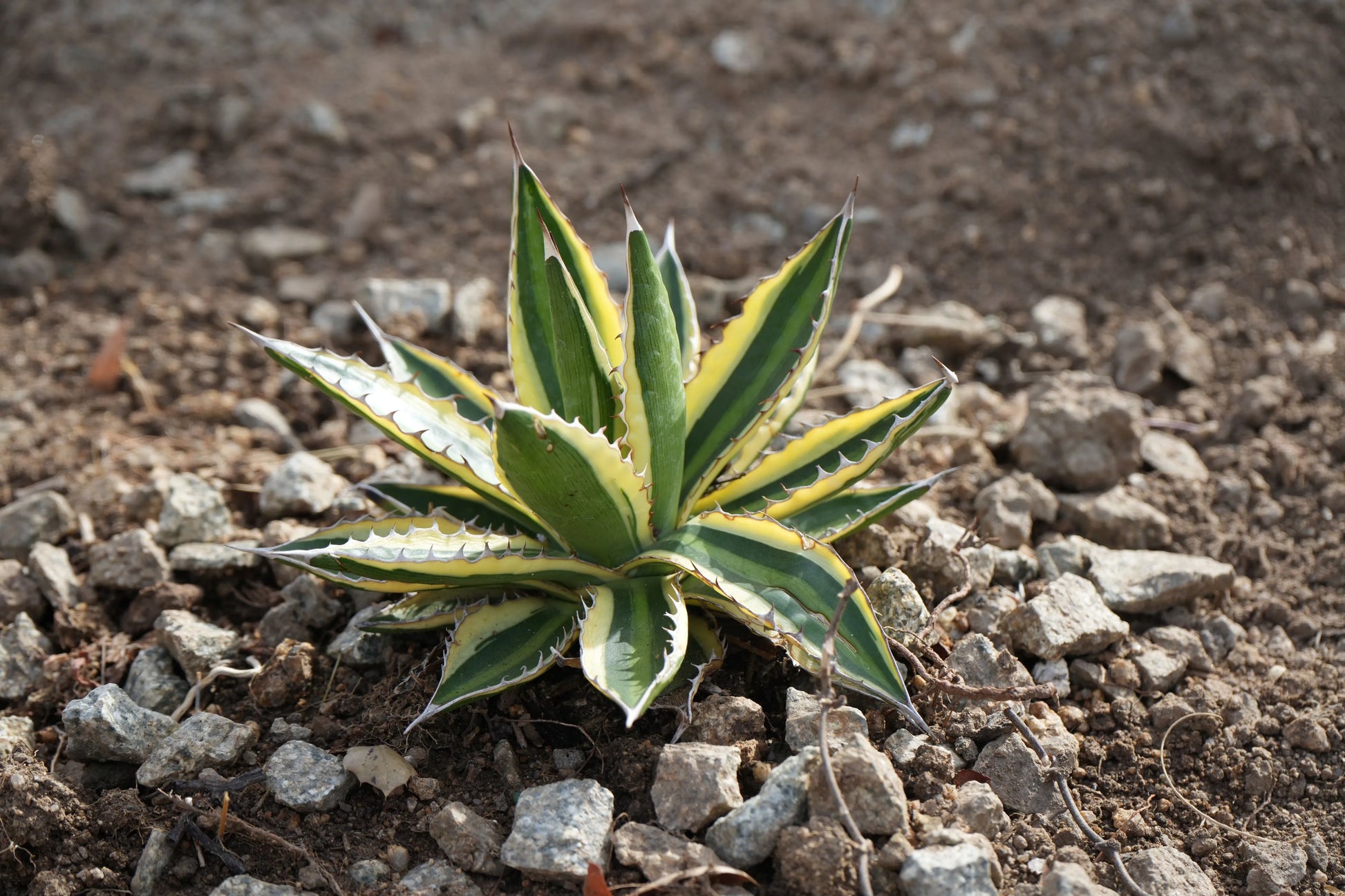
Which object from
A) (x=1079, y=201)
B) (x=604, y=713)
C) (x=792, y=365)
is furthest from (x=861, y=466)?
(x=1079, y=201)

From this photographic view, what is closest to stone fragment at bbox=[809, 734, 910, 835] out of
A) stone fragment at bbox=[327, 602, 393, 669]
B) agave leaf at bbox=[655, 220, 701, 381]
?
agave leaf at bbox=[655, 220, 701, 381]

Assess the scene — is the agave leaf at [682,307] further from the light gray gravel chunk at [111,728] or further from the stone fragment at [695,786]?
the light gray gravel chunk at [111,728]

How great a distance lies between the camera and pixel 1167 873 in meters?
1.90

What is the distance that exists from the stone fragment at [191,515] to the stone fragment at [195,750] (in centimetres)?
62

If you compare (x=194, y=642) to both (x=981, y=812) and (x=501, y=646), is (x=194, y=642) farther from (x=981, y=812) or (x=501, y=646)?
(x=981, y=812)

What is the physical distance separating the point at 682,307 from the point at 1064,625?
100 centimetres

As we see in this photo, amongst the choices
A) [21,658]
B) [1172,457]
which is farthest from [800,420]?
[21,658]

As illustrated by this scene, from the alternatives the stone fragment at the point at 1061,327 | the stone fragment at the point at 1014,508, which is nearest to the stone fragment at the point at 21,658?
the stone fragment at the point at 1014,508

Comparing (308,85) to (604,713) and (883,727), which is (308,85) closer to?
(604,713)

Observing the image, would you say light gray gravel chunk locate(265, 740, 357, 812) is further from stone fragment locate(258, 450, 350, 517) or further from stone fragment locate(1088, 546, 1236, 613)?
stone fragment locate(1088, 546, 1236, 613)

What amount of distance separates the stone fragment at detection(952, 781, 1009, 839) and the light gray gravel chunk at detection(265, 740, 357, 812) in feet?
3.49

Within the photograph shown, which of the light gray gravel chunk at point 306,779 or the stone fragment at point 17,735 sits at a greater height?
the light gray gravel chunk at point 306,779

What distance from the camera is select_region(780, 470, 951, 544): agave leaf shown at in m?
2.16

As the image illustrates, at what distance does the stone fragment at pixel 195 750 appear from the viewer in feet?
6.77
